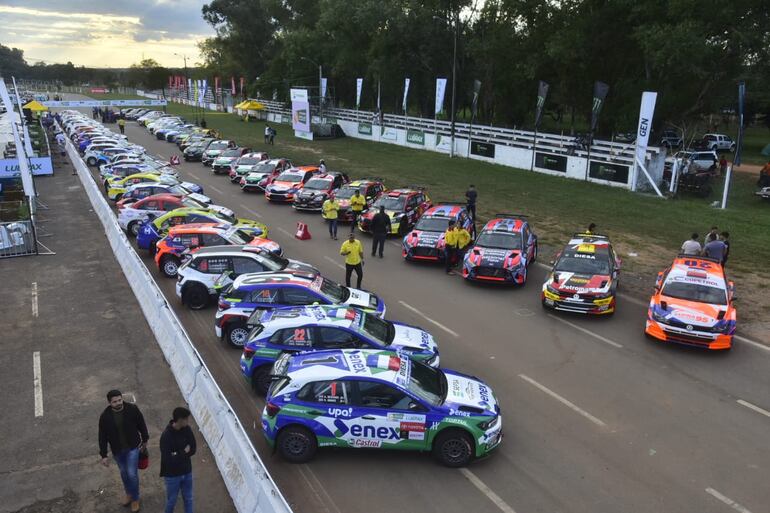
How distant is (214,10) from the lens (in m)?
86.0

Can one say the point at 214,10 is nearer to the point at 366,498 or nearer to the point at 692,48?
the point at 692,48

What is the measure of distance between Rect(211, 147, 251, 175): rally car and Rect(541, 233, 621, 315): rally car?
23846 millimetres

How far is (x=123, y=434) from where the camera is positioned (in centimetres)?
680

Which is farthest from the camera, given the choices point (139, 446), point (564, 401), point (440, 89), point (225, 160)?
point (440, 89)

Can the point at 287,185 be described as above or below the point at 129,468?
above

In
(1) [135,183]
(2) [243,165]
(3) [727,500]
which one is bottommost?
(3) [727,500]

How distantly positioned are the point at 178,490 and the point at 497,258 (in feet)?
36.2

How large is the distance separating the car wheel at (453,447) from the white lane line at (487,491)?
16cm

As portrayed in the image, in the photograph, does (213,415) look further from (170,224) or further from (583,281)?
(170,224)

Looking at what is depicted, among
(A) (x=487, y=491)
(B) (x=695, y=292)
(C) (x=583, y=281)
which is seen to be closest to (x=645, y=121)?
(C) (x=583, y=281)

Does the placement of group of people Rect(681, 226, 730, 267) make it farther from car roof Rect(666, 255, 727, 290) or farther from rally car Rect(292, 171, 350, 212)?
rally car Rect(292, 171, 350, 212)

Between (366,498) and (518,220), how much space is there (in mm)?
11891

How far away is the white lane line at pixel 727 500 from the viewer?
7398 mm

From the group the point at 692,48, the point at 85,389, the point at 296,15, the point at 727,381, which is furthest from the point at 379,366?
the point at 296,15
